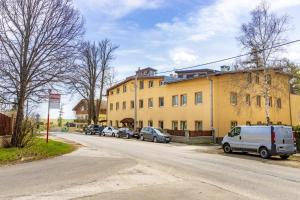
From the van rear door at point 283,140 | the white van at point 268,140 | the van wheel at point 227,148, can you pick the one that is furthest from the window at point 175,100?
the van rear door at point 283,140

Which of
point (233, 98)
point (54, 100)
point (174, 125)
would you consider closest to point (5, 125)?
point (54, 100)

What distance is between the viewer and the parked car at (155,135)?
121ft

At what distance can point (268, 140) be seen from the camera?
21.5 m

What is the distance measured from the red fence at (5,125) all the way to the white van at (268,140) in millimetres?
14454

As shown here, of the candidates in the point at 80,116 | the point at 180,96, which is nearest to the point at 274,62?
the point at 180,96

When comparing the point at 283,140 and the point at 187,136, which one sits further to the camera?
the point at 187,136

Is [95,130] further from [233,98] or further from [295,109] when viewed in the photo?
[295,109]

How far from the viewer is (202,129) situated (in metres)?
40.6

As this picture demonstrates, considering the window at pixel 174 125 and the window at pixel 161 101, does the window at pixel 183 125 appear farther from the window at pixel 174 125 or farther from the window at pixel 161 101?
the window at pixel 161 101

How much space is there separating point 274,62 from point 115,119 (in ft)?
117

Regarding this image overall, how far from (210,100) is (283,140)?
18423 mm

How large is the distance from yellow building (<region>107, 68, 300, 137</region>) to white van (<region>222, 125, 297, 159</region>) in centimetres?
1089

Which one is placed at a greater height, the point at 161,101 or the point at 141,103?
the point at 141,103

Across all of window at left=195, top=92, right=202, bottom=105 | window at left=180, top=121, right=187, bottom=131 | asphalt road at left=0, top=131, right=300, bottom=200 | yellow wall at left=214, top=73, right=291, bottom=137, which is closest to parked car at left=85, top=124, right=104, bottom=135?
window at left=180, top=121, right=187, bottom=131
